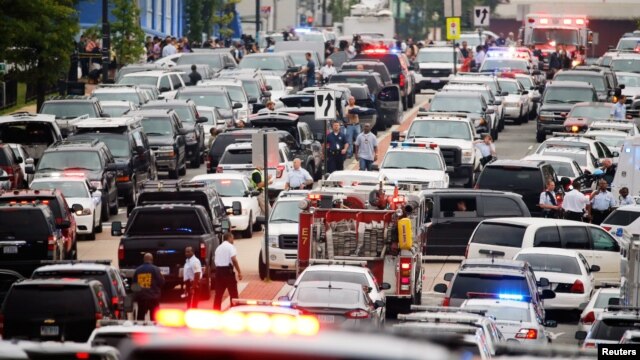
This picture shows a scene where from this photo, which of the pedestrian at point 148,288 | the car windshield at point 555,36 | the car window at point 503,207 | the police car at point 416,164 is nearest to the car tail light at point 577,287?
the car window at point 503,207

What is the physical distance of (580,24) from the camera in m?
73.8

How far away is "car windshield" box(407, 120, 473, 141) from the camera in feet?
139

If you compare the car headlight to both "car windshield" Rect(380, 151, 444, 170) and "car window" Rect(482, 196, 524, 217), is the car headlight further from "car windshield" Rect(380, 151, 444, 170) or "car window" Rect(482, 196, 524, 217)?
"car windshield" Rect(380, 151, 444, 170)

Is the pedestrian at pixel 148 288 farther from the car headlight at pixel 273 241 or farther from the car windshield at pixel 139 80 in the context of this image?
the car windshield at pixel 139 80

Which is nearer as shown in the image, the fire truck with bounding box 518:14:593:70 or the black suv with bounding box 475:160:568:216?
the black suv with bounding box 475:160:568:216

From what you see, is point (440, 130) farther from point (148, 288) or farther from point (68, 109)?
point (148, 288)

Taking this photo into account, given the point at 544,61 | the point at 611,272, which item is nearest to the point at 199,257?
the point at 611,272

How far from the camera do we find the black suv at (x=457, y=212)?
32.1 metres

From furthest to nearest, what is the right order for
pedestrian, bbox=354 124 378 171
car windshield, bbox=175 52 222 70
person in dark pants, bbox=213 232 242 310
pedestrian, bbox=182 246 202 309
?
car windshield, bbox=175 52 222 70 → pedestrian, bbox=354 124 378 171 → person in dark pants, bbox=213 232 242 310 → pedestrian, bbox=182 246 202 309

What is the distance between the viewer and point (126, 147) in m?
38.6

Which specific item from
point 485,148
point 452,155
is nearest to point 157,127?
point 452,155

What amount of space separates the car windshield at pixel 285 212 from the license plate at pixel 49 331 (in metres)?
11.2

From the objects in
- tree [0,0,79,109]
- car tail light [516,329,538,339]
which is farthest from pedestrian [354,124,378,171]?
car tail light [516,329,538,339]

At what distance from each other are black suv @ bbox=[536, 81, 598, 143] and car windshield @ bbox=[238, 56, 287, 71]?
12.1 metres
